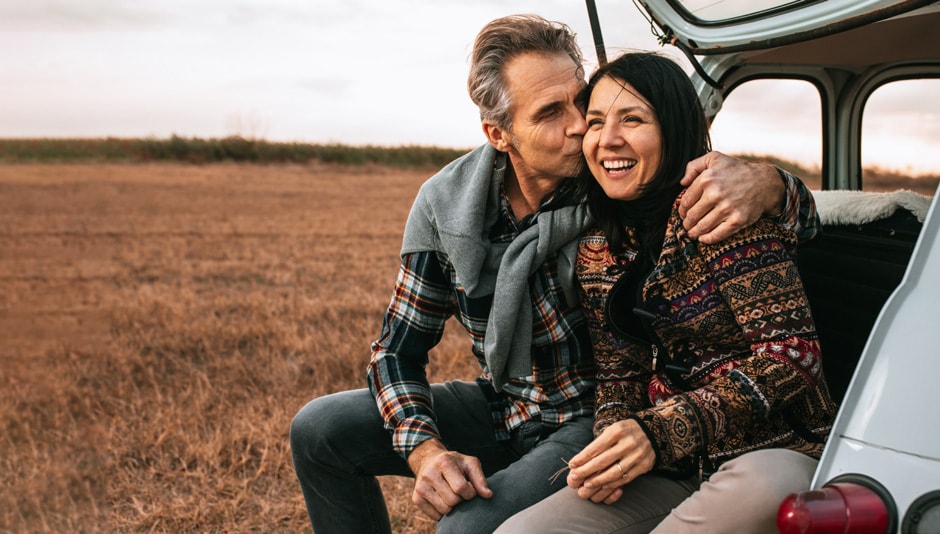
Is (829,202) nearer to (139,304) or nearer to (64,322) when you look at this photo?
(139,304)

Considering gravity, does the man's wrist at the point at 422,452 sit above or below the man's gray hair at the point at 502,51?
below

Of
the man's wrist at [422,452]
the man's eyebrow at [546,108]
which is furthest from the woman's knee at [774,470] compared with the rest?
the man's eyebrow at [546,108]

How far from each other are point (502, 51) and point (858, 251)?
1246 mm

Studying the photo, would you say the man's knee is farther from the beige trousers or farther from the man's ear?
the man's ear

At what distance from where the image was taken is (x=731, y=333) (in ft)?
6.40

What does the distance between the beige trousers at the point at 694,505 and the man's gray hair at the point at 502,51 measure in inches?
43.8

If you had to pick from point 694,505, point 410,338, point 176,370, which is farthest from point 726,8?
point 176,370

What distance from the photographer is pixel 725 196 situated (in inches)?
74.9

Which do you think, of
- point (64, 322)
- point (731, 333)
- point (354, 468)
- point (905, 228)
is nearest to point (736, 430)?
point (731, 333)

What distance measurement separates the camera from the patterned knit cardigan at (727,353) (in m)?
1.80

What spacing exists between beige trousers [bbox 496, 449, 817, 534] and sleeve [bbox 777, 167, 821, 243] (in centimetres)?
59

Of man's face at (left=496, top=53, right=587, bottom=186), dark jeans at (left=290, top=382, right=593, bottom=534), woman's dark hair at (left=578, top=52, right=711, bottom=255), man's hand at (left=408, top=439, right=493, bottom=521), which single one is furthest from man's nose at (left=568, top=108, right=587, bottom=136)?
man's hand at (left=408, top=439, right=493, bottom=521)

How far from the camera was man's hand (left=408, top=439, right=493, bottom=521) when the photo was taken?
7.00 feet

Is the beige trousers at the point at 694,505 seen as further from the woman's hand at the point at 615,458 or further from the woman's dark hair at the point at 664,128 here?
the woman's dark hair at the point at 664,128
